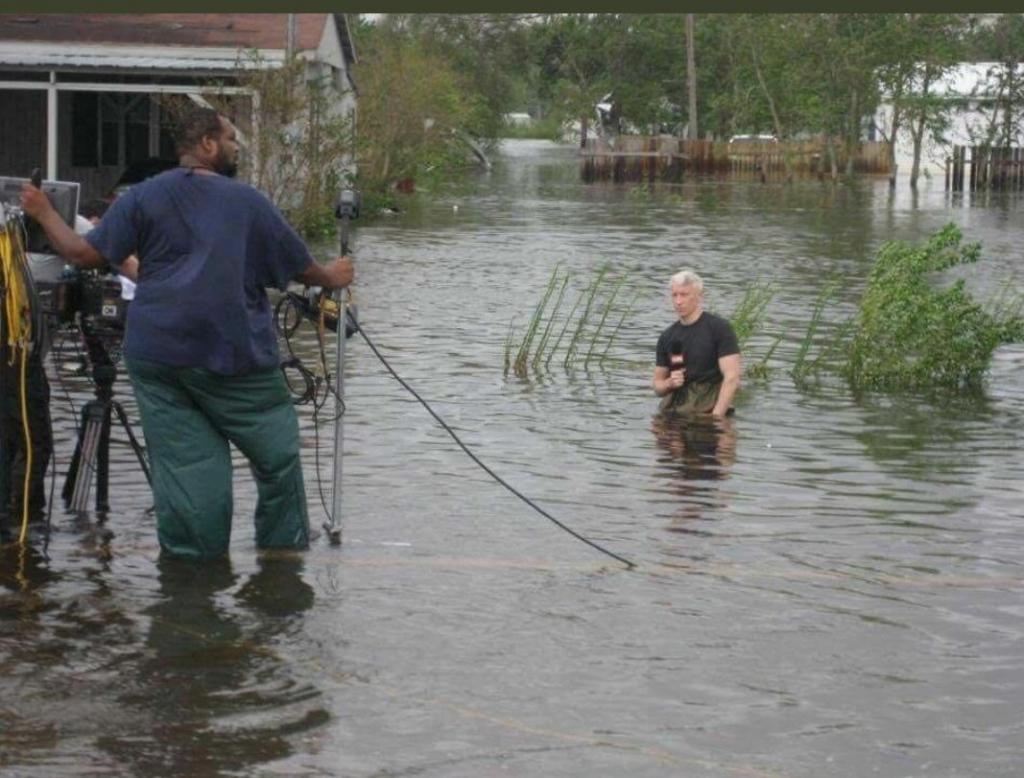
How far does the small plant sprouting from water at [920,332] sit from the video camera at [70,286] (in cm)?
734

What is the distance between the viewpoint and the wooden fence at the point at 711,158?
2719 inches

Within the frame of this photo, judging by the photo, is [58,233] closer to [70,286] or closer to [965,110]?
[70,286]

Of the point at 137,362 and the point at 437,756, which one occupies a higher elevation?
the point at 137,362

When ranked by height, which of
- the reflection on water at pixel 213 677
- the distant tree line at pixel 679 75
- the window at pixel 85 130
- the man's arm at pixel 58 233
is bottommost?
the reflection on water at pixel 213 677

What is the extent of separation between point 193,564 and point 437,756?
2753 mm

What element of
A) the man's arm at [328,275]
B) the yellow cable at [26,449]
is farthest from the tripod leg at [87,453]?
the man's arm at [328,275]

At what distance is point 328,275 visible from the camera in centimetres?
870

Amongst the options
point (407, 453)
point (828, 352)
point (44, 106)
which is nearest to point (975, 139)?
point (44, 106)

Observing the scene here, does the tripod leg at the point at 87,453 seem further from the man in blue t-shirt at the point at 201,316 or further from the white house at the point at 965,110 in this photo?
the white house at the point at 965,110

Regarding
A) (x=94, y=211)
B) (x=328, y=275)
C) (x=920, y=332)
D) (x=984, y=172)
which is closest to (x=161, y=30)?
(x=94, y=211)

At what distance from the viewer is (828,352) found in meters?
16.5

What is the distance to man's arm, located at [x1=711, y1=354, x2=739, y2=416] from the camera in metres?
13.0

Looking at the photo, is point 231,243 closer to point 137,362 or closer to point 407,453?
point 137,362

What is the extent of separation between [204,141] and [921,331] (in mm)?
8442
